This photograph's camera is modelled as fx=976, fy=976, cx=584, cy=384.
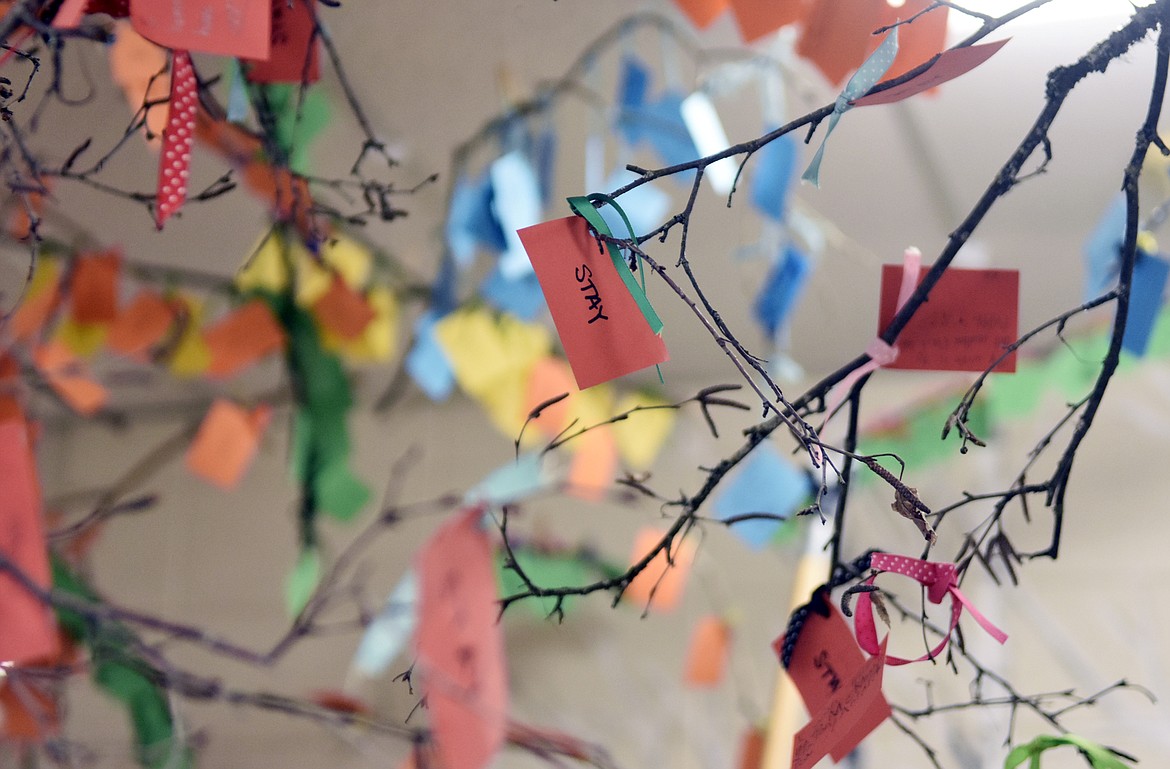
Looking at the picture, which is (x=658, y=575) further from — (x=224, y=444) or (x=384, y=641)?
(x=224, y=444)

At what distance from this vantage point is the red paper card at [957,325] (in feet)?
1.36

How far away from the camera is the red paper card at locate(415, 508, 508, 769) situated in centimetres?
69

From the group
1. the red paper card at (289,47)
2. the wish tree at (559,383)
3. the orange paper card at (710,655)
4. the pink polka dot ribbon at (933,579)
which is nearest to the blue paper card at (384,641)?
the wish tree at (559,383)

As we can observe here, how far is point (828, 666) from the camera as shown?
42 cm

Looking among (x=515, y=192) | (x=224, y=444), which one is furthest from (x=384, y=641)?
(x=515, y=192)

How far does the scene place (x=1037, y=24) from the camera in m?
0.69

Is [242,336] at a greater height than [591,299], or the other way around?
[242,336]

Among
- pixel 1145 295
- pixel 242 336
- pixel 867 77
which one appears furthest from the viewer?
pixel 242 336

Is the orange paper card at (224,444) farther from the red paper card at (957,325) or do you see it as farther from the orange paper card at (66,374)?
the red paper card at (957,325)

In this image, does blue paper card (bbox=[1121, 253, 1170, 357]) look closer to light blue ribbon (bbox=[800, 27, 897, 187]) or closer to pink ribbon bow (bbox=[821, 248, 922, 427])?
pink ribbon bow (bbox=[821, 248, 922, 427])

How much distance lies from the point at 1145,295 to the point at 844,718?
0.36 metres

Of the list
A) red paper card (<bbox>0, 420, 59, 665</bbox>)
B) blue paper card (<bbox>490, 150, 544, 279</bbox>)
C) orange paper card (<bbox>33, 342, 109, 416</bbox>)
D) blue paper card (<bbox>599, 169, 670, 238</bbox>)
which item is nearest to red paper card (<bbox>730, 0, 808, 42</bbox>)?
blue paper card (<bbox>599, 169, 670, 238</bbox>)

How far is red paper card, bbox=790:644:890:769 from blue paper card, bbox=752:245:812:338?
0.49 metres

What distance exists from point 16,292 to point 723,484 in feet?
2.24
